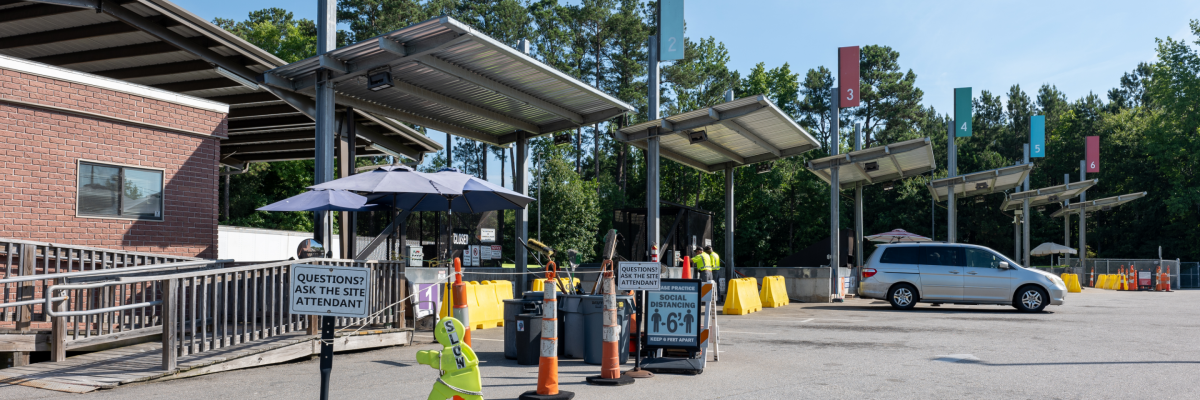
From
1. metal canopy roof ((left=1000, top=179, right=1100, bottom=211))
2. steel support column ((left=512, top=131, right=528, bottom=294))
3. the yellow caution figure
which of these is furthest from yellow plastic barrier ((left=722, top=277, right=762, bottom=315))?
metal canopy roof ((left=1000, top=179, right=1100, bottom=211))

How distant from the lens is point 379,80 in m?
14.1

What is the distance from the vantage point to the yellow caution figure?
610 cm

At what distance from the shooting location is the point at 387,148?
21.7 metres

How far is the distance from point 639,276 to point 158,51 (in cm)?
1222

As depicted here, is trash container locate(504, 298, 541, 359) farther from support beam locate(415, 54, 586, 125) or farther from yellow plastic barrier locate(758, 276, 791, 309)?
yellow plastic barrier locate(758, 276, 791, 309)

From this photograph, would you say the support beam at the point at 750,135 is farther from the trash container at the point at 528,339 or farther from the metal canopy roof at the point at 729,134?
the trash container at the point at 528,339

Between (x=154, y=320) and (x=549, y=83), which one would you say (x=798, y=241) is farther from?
(x=154, y=320)

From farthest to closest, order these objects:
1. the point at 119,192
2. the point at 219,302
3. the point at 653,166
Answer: the point at 653,166 → the point at 119,192 → the point at 219,302

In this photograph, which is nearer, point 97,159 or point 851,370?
point 851,370

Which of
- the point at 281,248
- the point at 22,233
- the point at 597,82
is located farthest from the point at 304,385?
the point at 597,82

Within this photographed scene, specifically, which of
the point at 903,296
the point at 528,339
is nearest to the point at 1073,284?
the point at 903,296

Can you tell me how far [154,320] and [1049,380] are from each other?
1085 cm

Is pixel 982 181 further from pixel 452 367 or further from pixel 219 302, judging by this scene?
pixel 452 367

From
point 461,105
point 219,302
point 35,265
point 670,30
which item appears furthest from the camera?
point 670,30
